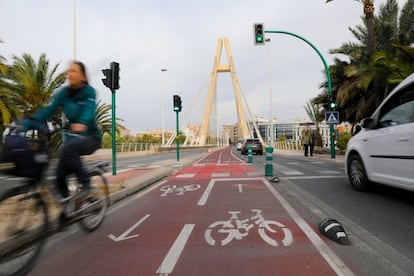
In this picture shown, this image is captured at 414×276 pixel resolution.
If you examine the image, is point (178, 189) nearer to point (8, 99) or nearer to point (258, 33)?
point (258, 33)

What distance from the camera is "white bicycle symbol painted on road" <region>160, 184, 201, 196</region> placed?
29.0 feet

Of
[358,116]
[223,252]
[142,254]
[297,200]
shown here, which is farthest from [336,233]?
[358,116]

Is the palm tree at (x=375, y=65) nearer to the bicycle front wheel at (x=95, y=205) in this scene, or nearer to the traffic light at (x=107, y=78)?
the traffic light at (x=107, y=78)

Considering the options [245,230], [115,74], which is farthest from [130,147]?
[245,230]

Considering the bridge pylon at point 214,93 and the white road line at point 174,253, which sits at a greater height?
the bridge pylon at point 214,93

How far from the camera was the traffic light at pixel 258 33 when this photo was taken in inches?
706

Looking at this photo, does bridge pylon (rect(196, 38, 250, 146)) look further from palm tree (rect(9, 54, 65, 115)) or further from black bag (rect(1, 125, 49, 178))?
black bag (rect(1, 125, 49, 178))

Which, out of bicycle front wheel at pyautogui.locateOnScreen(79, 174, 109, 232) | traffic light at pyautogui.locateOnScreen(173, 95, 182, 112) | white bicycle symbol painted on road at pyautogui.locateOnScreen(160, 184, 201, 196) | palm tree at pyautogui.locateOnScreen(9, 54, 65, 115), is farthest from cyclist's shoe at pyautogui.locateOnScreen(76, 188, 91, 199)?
traffic light at pyautogui.locateOnScreen(173, 95, 182, 112)

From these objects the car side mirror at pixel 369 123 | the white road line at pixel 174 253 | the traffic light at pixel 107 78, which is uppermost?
the traffic light at pixel 107 78

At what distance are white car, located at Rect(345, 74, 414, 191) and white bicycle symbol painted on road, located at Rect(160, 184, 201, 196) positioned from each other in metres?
3.90

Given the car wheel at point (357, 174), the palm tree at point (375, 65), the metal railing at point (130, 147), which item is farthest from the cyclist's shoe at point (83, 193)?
the metal railing at point (130, 147)

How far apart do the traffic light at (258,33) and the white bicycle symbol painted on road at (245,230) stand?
1386 cm

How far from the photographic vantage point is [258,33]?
59.0 feet

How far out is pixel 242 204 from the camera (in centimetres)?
683
